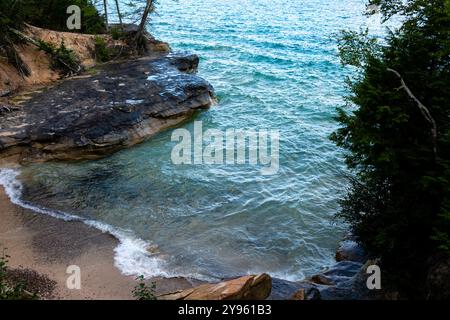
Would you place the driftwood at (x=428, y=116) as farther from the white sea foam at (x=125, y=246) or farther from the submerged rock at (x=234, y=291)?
the white sea foam at (x=125, y=246)

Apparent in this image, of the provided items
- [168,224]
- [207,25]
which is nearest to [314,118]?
[168,224]

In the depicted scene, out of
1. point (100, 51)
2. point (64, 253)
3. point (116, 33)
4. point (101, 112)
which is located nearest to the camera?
point (64, 253)

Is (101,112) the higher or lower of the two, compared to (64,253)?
higher

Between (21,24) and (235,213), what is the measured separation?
16.4m

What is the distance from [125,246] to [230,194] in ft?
16.2

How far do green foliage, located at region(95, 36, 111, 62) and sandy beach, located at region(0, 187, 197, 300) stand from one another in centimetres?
1384

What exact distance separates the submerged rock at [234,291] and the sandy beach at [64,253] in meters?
1.81

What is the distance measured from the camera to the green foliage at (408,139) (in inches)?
368

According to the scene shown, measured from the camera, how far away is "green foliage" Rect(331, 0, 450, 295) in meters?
9.35

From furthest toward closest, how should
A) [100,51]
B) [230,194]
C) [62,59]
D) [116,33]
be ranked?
[116,33] < [100,51] < [62,59] < [230,194]

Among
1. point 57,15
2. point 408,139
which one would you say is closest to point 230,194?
point 408,139

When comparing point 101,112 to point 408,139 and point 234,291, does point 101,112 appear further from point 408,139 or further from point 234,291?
point 408,139

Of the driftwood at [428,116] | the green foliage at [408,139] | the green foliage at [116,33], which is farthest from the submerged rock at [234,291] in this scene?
the green foliage at [116,33]

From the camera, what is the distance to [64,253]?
451 inches
